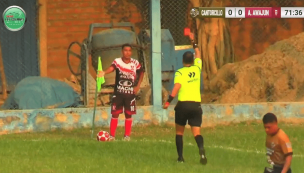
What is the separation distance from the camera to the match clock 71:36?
17.3 m

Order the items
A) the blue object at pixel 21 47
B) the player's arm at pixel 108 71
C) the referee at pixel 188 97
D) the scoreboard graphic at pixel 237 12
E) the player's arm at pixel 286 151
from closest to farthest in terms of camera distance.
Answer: the player's arm at pixel 286 151 → the referee at pixel 188 97 → the player's arm at pixel 108 71 → the scoreboard graphic at pixel 237 12 → the blue object at pixel 21 47

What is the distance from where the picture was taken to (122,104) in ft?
47.9

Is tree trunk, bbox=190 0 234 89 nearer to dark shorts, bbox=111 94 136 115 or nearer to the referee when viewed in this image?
dark shorts, bbox=111 94 136 115

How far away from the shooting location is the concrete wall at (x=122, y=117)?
16062 mm

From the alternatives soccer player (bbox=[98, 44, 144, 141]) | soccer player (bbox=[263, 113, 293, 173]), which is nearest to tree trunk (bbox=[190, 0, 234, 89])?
soccer player (bbox=[98, 44, 144, 141])

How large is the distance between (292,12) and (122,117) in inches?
161

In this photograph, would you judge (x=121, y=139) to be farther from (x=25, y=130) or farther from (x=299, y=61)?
(x=299, y=61)

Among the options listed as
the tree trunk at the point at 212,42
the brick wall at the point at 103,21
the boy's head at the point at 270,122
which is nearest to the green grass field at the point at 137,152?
the boy's head at the point at 270,122

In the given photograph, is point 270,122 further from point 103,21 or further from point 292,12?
point 103,21

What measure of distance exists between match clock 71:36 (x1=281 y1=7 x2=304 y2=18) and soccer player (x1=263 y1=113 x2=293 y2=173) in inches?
326

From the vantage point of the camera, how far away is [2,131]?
15.9 metres

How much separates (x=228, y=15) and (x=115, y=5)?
162 inches

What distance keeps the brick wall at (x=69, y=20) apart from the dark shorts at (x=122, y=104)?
5.48 metres

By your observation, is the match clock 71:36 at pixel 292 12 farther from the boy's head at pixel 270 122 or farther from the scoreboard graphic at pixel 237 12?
the boy's head at pixel 270 122
